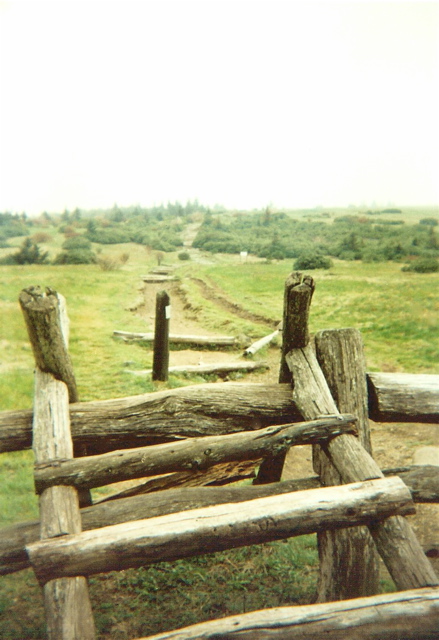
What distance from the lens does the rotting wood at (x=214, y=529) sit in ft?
5.54

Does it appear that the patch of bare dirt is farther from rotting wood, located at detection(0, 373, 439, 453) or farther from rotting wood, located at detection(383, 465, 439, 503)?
rotting wood, located at detection(383, 465, 439, 503)

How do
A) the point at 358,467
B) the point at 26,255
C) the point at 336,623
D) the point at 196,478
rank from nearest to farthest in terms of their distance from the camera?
the point at 336,623 < the point at 358,467 < the point at 196,478 < the point at 26,255

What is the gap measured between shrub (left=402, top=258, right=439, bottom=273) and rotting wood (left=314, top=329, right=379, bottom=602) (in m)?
4.07

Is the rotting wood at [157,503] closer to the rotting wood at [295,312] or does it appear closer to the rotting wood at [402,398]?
the rotting wood at [402,398]

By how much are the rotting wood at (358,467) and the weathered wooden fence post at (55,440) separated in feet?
4.28

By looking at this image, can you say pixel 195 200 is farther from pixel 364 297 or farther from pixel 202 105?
pixel 364 297

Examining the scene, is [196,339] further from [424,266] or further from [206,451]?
[206,451]

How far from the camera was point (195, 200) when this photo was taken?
7117 mm

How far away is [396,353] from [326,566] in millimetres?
4770

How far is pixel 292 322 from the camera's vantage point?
2.98m

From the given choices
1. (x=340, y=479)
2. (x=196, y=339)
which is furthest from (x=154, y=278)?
(x=340, y=479)

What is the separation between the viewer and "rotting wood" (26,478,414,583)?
169 centimetres

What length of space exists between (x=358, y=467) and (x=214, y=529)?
924 mm

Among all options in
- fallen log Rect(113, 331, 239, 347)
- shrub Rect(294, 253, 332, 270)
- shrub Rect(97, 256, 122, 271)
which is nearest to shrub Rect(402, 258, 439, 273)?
shrub Rect(294, 253, 332, 270)
